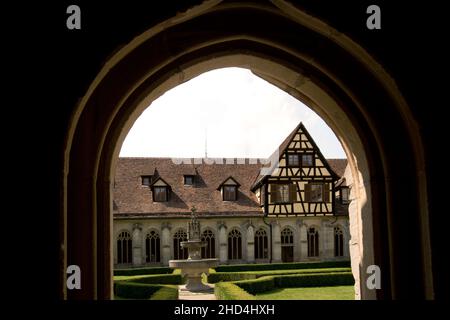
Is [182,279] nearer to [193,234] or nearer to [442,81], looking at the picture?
[193,234]

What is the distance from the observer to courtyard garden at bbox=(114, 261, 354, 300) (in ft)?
69.6

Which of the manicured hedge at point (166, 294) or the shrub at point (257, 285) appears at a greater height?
the manicured hedge at point (166, 294)

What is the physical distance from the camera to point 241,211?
3503cm

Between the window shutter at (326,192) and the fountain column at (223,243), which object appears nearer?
the fountain column at (223,243)

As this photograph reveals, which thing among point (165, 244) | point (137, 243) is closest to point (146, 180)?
point (137, 243)

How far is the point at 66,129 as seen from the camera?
Answer: 333 cm

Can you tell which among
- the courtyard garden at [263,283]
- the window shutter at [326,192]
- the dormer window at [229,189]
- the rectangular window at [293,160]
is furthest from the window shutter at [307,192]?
the courtyard garden at [263,283]

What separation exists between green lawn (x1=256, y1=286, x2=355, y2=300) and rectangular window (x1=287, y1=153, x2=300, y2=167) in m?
11.7

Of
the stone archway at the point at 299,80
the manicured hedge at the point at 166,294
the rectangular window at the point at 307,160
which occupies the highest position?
the rectangular window at the point at 307,160

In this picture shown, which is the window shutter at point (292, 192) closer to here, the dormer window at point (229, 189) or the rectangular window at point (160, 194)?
the dormer window at point (229, 189)

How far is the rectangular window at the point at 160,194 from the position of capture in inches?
1362
